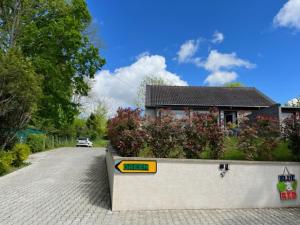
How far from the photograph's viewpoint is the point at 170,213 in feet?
17.9

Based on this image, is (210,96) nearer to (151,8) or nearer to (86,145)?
(151,8)

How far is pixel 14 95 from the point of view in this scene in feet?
33.8

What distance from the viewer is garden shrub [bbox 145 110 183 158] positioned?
6434 mm

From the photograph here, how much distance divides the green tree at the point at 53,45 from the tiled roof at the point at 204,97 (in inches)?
244

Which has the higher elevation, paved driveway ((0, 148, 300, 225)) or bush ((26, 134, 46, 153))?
bush ((26, 134, 46, 153))

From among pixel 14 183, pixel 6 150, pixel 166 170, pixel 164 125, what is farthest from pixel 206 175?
pixel 6 150

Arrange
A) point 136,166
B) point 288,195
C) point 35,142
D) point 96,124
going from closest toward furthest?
point 136,166 → point 288,195 → point 35,142 → point 96,124

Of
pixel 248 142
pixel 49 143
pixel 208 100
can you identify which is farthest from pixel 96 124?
pixel 248 142

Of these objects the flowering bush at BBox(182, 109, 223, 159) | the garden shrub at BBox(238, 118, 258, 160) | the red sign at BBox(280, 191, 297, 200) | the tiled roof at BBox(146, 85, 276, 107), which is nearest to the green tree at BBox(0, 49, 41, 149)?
the flowering bush at BBox(182, 109, 223, 159)

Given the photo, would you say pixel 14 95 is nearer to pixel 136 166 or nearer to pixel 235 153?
pixel 136 166

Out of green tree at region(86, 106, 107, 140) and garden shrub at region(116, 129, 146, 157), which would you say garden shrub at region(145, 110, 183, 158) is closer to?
garden shrub at region(116, 129, 146, 157)

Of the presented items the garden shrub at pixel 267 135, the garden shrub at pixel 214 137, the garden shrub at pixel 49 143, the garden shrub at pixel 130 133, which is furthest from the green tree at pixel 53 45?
the garden shrub at pixel 267 135

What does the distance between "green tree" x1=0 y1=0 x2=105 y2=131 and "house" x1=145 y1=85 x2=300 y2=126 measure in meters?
6.07

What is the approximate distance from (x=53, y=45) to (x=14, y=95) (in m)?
7.12
